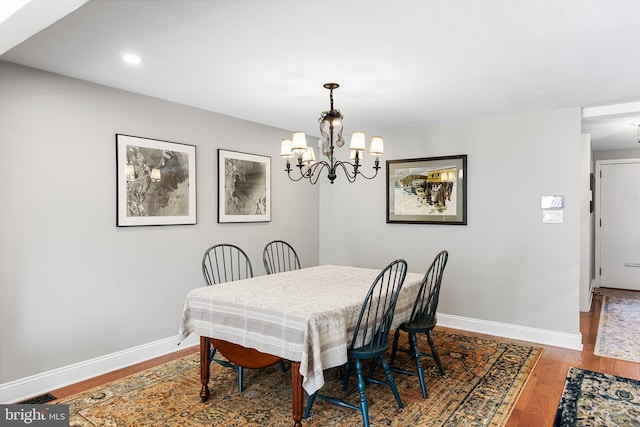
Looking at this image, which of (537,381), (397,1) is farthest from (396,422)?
(397,1)

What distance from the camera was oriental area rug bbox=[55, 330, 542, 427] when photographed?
249 cm

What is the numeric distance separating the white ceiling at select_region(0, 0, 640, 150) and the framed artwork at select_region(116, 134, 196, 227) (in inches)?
18.2

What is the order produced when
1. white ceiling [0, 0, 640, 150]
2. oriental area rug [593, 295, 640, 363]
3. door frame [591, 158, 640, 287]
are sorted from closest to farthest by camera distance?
1. white ceiling [0, 0, 640, 150]
2. oriental area rug [593, 295, 640, 363]
3. door frame [591, 158, 640, 287]

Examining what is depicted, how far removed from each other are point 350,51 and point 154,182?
2.06m

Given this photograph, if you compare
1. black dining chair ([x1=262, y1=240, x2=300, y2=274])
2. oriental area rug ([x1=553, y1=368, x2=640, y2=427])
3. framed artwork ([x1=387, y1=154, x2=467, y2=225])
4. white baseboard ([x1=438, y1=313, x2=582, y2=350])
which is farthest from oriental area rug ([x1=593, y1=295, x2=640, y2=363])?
black dining chair ([x1=262, y1=240, x2=300, y2=274])

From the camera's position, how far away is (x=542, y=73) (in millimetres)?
2922

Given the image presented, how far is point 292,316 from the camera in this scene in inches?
88.5

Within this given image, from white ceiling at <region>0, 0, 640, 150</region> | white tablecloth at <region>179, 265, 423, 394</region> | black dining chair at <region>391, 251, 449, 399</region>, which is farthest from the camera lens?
black dining chair at <region>391, 251, 449, 399</region>

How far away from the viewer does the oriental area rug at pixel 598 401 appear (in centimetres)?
248

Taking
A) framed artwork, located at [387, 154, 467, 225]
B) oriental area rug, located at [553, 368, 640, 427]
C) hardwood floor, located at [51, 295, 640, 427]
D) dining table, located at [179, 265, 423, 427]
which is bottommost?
hardwood floor, located at [51, 295, 640, 427]

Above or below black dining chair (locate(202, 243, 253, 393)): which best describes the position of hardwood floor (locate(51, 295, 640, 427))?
below

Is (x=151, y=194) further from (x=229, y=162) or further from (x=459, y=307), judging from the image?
(x=459, y=307)

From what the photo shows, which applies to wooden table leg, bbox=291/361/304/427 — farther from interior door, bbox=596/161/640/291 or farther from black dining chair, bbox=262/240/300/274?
interior door, bbox=596/161/640/291

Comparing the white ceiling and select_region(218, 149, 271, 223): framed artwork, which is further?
select_region(218, 149, 271, 223): framed artwork
